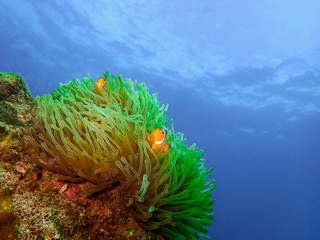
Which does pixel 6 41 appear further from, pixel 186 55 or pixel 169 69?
pixel 186 55

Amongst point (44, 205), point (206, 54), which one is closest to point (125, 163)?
point (44, 205)

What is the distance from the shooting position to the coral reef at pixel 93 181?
1949 millimetres

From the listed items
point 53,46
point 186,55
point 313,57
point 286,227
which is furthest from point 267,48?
point 286,227

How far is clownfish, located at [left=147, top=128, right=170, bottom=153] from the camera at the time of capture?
2.31 metres

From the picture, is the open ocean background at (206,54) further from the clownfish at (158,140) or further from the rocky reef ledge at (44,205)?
the rocky reef ledge at (44,205)

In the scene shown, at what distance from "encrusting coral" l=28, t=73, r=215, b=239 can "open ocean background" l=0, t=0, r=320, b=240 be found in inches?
1301

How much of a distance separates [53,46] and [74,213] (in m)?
51.1

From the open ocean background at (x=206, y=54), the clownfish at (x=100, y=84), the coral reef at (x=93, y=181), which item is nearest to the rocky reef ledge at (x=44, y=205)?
the coral reef at (x=93, y=181)

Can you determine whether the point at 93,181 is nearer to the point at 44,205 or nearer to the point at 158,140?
the point at 44,205

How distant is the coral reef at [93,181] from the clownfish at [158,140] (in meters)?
0.02

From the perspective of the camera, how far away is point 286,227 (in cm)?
8750

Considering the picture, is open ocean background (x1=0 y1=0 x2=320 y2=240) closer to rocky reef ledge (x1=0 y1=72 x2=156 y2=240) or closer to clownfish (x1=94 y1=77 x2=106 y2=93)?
clownfish (x1=94 y1=77 x2=106 y2=93)

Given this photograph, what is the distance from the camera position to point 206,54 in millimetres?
37844

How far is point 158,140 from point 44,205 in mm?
978
